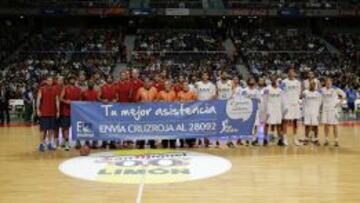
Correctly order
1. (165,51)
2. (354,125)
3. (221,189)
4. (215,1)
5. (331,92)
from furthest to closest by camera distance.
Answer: (215,1) → (165,51) → (354,125) → (331,92) → (221,189)

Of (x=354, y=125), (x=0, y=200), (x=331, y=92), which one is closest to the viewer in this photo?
(x=0, y=200)

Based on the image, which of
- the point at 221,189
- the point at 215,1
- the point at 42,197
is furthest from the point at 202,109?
the point at 215,1

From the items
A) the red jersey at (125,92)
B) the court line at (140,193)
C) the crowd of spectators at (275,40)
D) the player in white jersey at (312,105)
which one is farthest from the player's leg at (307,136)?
the crowd of spectators at (275,40)

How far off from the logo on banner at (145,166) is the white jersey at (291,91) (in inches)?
92.5

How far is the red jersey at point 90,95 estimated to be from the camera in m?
11.6

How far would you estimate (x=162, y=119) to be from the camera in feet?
37.4

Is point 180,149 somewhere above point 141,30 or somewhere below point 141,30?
below

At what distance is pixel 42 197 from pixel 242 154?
15.5 ft

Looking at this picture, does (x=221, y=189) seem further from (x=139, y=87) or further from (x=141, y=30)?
(x=141, y=30)

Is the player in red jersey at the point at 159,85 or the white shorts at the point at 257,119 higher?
the player in red jersey at the point at 159,85

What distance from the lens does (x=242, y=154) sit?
10930 mm

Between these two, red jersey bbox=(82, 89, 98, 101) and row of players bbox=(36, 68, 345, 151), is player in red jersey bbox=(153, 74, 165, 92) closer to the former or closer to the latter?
row of players bbox=(36, 68, 345, 151)

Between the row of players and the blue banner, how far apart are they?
24 cm

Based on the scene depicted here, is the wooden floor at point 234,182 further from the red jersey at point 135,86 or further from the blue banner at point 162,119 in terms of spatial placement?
the red jersey at point 135,86
